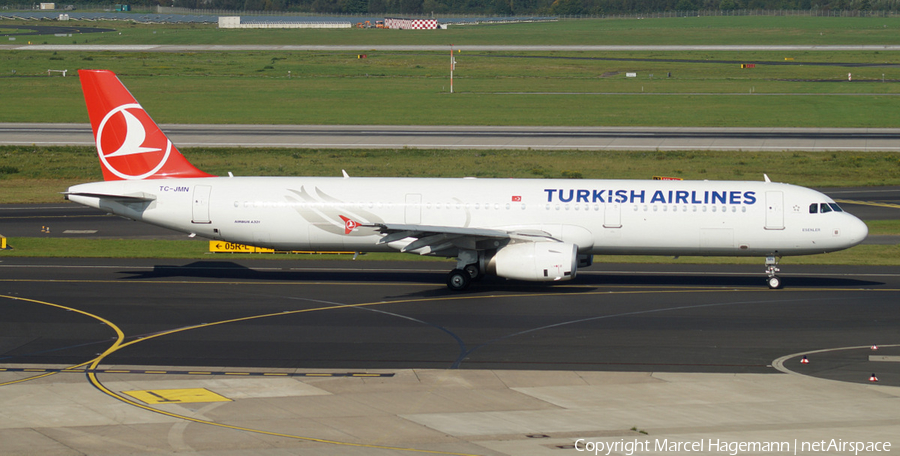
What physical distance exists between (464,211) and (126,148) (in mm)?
14899

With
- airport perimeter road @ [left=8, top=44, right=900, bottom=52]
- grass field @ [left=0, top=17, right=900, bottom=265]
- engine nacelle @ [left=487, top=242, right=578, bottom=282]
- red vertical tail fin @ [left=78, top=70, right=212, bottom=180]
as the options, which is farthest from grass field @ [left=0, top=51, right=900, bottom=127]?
engine nacelle @ [left=487, top=242, right=578, bottom=282]

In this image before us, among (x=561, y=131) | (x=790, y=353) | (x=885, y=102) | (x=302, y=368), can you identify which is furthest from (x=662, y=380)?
(x=885, y=102)

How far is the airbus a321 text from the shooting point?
35.2m

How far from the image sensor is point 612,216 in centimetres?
3556

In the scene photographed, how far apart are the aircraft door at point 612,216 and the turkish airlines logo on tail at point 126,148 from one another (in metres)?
18.9

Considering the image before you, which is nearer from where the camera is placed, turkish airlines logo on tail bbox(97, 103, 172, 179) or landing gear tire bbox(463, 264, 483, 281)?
landing gear tire bbox(463, 264, 483, 281)

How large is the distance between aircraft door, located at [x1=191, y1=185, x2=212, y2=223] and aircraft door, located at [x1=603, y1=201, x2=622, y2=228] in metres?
16.5

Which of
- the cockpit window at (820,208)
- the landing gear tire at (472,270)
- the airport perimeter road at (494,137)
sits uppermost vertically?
the airport perimeter road at (494,137)

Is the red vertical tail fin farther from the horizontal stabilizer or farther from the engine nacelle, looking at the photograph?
the engine nacelle

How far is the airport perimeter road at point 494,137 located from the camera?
7638 centimetres

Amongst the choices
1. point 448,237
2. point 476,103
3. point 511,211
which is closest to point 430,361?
point 448,237

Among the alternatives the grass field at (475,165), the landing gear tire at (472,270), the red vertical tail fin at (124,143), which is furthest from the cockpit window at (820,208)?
the grass field at (475,165)

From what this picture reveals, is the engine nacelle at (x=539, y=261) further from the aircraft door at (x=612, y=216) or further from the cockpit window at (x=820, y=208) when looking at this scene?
the cockpit window at (x=820, y=208)

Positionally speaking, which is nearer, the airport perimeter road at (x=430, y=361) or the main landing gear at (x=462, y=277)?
the airport perimeter road at (x=430, y=361)
